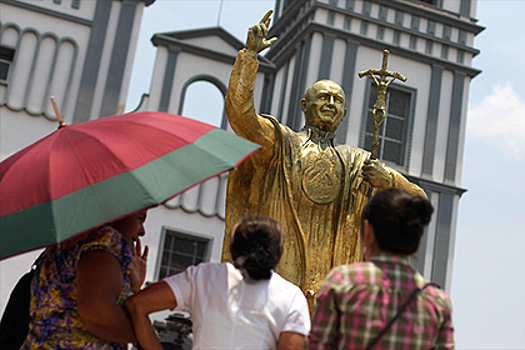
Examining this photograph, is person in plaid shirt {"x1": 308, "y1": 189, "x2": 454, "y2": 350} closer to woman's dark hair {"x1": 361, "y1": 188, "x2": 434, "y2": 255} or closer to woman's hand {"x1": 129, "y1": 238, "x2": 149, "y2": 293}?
woman's dark hair {"x1": 361, "y1": 188, "x2": 434, "y2": 255}

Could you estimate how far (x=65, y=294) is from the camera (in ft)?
8.86

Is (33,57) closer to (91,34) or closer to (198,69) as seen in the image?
(91,34)

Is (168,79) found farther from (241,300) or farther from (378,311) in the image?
(378,311)

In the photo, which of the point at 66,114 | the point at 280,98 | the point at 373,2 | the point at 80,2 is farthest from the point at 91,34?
the point at 373,2

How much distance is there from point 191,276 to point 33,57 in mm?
13082

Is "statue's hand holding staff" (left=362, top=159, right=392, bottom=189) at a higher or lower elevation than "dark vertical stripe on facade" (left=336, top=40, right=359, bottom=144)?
lower

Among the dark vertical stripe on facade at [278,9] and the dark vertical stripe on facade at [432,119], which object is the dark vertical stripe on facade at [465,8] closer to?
the dark vertical stripe on facade at [432,119]

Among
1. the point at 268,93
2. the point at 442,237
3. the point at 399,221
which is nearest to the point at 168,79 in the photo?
the point at 268,93

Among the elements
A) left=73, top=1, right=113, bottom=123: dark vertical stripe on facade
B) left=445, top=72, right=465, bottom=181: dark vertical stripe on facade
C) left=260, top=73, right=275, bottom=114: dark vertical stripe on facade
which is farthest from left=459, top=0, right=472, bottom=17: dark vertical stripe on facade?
left=73, top=1, right=113, bottom=123: dark vertical stripe on facade

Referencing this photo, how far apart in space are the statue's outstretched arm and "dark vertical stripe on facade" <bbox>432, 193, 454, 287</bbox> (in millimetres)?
12353

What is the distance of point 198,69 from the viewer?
52.2 ft

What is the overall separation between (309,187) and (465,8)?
1438 centimetres

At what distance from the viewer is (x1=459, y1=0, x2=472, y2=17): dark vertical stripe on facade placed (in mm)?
17875

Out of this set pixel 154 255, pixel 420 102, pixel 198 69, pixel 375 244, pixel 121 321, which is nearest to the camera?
pixel 375 244
